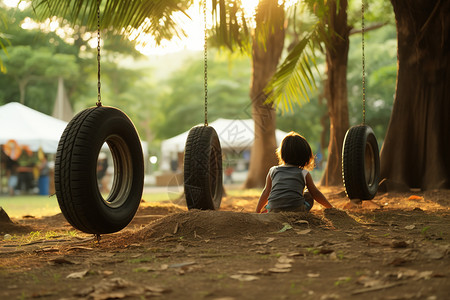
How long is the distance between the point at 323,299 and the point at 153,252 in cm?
176

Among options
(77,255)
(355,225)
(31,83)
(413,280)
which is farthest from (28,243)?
(31,83)

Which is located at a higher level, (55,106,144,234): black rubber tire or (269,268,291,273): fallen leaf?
(55,106,144,234): black rubber tire

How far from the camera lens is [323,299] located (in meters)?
2.45

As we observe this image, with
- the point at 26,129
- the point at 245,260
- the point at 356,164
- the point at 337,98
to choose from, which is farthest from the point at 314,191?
the point at 26,129

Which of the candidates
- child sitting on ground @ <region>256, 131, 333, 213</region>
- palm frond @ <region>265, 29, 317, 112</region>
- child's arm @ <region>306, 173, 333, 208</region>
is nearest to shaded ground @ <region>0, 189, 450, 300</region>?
child's arm @ <region>306, 173, 333, 208</region>

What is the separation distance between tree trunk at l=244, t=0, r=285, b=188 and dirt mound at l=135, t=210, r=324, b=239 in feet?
31.0

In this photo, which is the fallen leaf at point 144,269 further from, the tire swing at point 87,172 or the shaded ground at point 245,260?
the tire swing at point 87,172

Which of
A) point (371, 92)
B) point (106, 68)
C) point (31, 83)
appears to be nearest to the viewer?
point (31, 83)

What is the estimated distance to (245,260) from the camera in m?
3.43

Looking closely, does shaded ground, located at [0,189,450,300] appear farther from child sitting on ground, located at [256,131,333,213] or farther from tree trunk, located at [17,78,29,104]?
tree trunk, located at [17,78,29,104]

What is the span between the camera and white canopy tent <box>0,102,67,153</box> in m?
14.5

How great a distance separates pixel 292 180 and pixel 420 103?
4.57 m

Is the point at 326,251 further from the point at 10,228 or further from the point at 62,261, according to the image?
the point at 10,228

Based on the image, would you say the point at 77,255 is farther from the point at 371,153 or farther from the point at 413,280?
the point at 371,153
